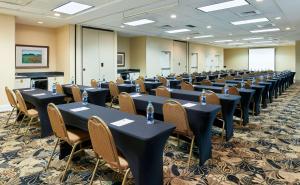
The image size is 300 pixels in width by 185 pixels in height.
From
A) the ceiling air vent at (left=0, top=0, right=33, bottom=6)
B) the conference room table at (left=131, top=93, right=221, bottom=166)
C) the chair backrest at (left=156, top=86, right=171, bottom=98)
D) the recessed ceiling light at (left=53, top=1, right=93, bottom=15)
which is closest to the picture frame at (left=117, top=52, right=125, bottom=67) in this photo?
the recessed ceiling light at (left=53, top=1, right=93, bottom=15)

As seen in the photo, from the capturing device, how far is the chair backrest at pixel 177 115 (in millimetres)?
3070

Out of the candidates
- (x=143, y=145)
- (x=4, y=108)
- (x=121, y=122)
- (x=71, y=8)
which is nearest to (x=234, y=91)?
(x=121, y=122)

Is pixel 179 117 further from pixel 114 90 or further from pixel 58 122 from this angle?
pixel 114 90

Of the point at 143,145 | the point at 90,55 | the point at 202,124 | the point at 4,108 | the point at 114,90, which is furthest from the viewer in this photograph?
the point at 90,55

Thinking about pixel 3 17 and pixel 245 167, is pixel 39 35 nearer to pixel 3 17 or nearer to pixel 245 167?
pixel 3 17

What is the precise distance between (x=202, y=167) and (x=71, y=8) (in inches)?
224

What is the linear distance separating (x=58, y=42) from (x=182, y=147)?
7498 mm

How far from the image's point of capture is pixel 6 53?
6914 millimetres

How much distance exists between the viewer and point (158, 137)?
7.12 ft

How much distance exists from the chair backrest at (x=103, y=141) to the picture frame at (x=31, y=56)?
748 centimetres

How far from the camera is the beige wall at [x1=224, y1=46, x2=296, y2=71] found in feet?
65.9

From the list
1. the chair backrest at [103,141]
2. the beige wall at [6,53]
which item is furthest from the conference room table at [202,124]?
the beige wall at [6,53]

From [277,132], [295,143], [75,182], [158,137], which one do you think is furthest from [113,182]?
[277,132]

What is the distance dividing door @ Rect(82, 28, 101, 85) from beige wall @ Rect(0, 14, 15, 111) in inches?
103
